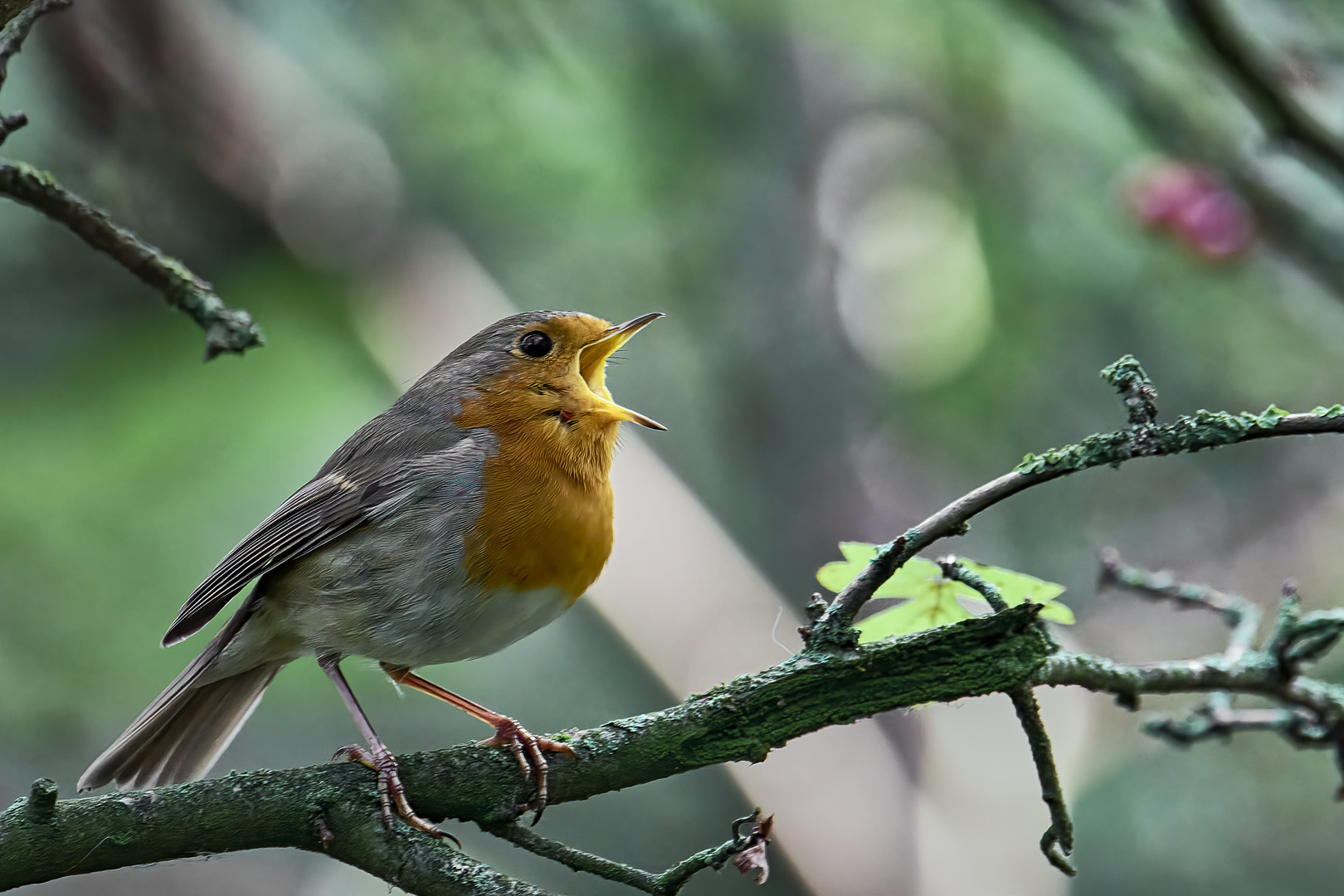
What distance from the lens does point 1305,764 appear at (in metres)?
4.68

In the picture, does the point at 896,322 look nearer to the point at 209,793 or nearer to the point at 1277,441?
the point at 1277,441

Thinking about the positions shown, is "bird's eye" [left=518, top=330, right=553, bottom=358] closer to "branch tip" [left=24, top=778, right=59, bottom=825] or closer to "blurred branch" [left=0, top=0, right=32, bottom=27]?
"blurred branch" [left=0, top=0, right=32, bottom=27]

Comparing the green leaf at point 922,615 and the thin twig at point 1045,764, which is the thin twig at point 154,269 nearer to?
the green leaf at point 922,615

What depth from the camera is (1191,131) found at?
4.16 m

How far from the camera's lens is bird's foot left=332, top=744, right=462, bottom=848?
4.85ft

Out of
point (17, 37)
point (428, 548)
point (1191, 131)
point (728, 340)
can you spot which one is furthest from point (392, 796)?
point (728, 340)

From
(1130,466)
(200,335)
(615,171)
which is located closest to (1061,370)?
(1130,466)

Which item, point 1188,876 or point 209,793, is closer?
point 209,793

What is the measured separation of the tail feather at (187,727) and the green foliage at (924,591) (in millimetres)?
1191

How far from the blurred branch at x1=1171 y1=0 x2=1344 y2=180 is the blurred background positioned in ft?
2.88

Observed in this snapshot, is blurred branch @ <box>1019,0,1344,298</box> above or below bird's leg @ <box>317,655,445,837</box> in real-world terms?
above

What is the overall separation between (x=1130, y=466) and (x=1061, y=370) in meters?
0.52

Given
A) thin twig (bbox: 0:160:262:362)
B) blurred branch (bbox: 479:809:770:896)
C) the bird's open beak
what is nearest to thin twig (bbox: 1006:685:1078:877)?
blurred branch (bbox: 479:809:770:896)

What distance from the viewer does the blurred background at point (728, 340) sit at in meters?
4.05
